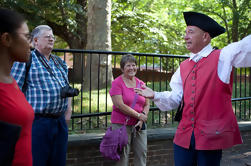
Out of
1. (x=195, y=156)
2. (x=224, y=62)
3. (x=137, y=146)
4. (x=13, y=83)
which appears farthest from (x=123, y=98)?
(x=13, y=83)

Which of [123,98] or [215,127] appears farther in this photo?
[123,98]

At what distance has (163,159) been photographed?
532cm

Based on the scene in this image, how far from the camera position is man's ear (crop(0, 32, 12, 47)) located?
1.79m

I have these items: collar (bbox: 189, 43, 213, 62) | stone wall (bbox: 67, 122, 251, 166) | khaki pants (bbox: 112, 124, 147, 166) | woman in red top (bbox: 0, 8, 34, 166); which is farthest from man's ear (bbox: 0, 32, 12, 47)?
stone wall (bbox: 67, 122, 251, 166)

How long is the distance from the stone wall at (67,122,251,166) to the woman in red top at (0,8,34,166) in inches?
102

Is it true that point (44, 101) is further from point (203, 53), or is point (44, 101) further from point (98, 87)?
point (98, 87)

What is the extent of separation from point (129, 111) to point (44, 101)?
148cm

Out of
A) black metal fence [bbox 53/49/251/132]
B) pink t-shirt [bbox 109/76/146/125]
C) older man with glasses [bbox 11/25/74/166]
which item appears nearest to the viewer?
older man with glasses [bbox 11/25/74/166]

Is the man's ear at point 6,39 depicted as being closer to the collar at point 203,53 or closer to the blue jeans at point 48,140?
the blue jeans at point 48,140

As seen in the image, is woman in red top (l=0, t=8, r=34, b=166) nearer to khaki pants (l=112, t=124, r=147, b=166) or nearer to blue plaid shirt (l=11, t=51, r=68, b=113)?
blue plaid shirt (l=11, t=51, r=68, b=113)

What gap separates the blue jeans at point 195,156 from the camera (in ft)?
9.34

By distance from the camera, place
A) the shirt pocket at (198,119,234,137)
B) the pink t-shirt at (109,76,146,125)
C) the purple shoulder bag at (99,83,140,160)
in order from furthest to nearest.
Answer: the pink t-shirt at (109,76,146,125) < the purple shoulder bag at (99,83,140,160) < the shirt pocket at (198,119,234,137)

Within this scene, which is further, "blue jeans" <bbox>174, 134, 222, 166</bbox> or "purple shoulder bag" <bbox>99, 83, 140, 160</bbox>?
"purple shoulder bag" <bbox>99, 83, 140, 160</bbox>

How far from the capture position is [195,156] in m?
2.98
